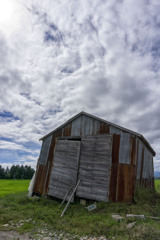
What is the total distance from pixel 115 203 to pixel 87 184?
2244 millimetres

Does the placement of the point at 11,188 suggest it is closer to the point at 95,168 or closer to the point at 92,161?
the point at 92,161

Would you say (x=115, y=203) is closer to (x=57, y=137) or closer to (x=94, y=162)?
(x=94, y=162)

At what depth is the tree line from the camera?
2447 inches

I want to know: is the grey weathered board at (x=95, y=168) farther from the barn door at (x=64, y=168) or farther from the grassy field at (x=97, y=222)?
the grassy field at (x=97, y=222)

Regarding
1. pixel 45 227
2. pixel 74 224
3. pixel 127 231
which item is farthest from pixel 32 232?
pixel 127 231

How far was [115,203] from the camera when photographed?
363 inches

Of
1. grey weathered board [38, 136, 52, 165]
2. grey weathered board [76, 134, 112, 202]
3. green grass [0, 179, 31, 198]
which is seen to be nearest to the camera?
grey weathered board [76, 134, 112, 202]

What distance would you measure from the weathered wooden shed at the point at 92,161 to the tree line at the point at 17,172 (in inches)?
2213

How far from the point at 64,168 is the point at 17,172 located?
2346 inches

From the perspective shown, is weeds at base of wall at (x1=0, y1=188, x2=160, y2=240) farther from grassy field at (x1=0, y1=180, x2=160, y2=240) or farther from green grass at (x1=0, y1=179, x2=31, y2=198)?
green grass at (x1=0, y1=179, x2=31, y2=198)

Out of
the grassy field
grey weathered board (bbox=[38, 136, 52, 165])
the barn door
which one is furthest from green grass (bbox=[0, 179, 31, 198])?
the grassy field

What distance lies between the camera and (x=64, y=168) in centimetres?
1232

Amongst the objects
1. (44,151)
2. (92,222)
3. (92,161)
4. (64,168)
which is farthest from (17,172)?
(92,222)

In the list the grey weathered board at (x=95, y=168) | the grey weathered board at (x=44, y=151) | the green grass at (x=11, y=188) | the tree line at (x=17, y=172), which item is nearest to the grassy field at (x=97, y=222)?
the grey weathered board at (x=95, y=168)
